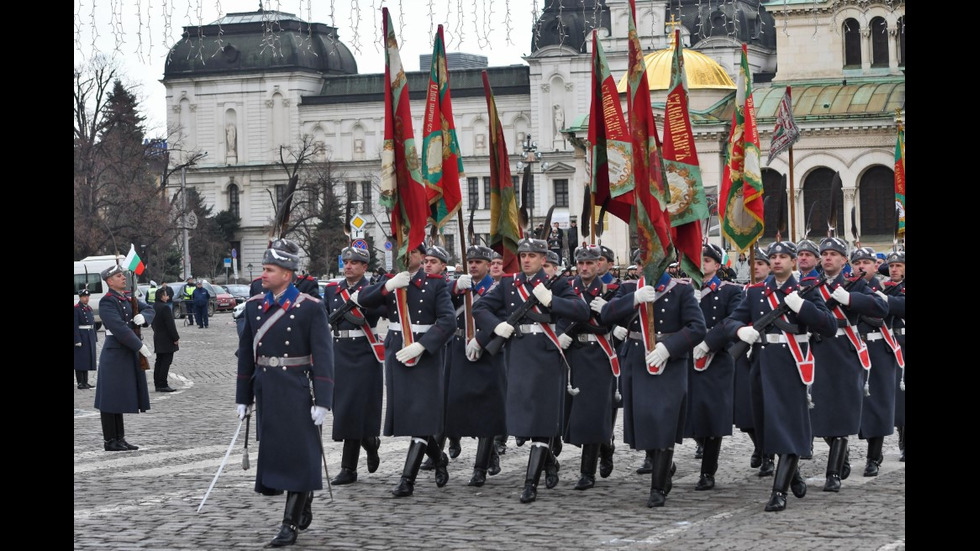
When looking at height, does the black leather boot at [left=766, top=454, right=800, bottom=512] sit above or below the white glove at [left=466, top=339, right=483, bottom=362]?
below

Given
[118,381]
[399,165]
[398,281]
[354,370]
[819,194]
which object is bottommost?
[118,381]

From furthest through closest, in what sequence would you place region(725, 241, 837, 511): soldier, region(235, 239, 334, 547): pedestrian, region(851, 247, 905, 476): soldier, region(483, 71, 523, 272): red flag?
region(483, 71, 523, 272): red flag < region(851, 247, 905, 476): soldier < region(725, 241, 837, 511): soldier < region(235, 239, 334, 547): pedestrian

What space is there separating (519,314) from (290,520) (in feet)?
9.93

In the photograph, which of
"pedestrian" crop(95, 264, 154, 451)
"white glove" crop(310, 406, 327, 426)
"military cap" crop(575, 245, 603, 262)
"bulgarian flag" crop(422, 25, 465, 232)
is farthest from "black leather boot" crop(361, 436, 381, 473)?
"pedestrian" crop(95, 264, 154, 451)

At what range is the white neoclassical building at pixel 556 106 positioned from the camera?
60.8 metres

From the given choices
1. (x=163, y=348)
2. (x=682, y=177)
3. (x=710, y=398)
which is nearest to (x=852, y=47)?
(x=163, y=348)

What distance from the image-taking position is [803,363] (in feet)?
38.1

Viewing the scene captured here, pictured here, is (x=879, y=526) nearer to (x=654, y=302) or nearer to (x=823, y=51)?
(x=654, y=302)

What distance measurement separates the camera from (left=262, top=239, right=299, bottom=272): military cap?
10.3 metres

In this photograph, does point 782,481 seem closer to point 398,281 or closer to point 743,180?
point 398,281

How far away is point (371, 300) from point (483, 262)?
63.3 inches

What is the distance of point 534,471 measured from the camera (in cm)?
1184

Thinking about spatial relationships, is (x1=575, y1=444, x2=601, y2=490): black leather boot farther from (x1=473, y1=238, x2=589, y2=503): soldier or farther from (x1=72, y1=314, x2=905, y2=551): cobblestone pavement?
(x1=473, y1=238, x2=589, y2=503): soldier

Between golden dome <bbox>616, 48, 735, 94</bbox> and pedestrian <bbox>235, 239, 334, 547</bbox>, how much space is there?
51.3m
